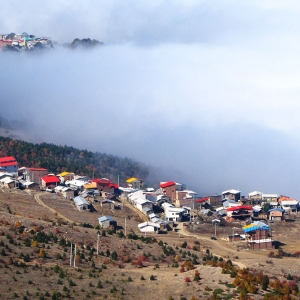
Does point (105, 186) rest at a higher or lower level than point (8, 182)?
lower

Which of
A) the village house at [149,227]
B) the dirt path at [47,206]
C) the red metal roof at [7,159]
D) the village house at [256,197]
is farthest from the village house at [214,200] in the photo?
the red metal roof at [7,159]

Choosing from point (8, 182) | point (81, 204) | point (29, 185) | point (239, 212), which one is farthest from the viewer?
point (29, 185)

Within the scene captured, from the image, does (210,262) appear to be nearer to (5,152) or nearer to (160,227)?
(160,227)

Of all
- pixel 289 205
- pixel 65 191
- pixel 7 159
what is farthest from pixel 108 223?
pixel 7 159

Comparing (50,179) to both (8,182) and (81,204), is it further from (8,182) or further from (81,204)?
(81,204)

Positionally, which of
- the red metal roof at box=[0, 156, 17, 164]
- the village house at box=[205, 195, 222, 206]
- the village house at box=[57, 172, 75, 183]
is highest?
the red metal roof at box=[0, 156, 17, 164]

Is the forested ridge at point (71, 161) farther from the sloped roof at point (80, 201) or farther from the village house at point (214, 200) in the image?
the sloped roof at point (80, 201)

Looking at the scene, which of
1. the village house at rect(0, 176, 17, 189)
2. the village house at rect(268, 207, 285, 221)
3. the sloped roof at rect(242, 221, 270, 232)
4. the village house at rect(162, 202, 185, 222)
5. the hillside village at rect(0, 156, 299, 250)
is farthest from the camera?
the village house at rect(268, 207, 285, 221)

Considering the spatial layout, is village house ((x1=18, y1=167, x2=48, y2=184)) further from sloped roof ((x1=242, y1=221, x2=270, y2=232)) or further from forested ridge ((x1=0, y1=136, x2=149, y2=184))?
sloped roof ((x1=242, y1=221, x2=270, y2=232))

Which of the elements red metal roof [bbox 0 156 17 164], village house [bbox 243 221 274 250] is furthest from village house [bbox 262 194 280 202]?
red metal roof [bbox 0 156 17 164]
